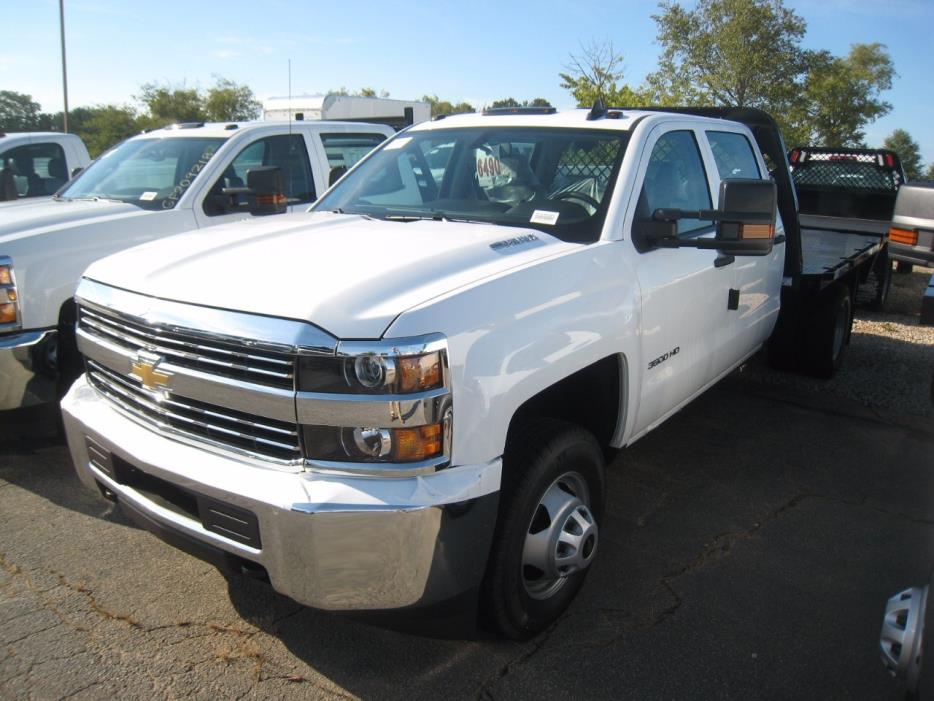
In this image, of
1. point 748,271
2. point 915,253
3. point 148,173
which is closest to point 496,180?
point 748,271

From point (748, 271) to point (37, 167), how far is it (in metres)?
7.15

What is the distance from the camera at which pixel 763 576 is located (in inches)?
135

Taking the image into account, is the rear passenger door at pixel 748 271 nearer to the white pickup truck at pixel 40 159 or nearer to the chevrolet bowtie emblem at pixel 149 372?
the chevrolet bowtie emblem at pixel 149 372

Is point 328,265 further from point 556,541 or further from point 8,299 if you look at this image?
point 8,299

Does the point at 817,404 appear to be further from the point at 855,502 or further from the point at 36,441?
the point at 36,441

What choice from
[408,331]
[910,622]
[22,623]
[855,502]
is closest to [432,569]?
[408,331]

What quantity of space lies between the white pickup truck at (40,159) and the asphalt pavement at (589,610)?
4410 mm

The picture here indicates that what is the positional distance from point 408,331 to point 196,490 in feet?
2.76

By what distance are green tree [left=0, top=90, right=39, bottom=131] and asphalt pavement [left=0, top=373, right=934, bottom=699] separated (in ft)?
126

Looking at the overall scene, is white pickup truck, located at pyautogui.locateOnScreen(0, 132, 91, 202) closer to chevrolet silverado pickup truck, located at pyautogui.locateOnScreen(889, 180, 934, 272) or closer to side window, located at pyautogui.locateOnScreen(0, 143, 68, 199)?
side window, located at pyautogui.locateOnScreen(0, 143, 68, 199)

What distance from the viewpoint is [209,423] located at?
251 centimetres

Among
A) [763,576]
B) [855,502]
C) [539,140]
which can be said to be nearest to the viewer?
[763,576]

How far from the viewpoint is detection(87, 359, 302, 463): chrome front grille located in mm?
2354

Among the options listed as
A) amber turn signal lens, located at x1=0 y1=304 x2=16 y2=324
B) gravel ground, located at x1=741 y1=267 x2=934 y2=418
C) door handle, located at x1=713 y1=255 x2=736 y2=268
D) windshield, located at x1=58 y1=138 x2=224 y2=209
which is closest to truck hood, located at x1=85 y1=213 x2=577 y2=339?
door handle, located at x1=713 y1=255 x2=736 y2=268
